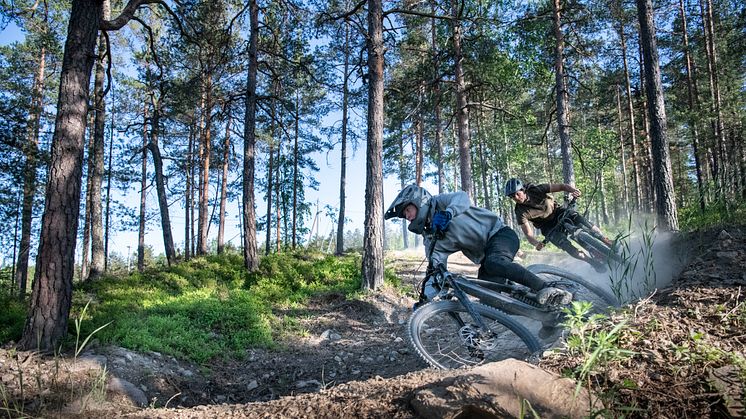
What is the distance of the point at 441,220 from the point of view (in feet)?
13.1

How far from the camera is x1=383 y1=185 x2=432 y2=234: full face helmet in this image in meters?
4.16

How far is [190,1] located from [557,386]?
1190cm

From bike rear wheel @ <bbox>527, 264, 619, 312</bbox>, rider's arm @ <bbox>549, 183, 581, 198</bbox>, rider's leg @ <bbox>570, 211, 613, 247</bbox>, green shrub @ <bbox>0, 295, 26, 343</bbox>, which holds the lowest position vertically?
green shrub @ <bbox>0, 295, 26, 343</bbox>

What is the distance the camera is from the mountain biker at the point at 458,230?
4016 millimetres

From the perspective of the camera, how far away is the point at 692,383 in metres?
1.91

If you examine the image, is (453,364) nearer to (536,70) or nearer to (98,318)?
(98,318)

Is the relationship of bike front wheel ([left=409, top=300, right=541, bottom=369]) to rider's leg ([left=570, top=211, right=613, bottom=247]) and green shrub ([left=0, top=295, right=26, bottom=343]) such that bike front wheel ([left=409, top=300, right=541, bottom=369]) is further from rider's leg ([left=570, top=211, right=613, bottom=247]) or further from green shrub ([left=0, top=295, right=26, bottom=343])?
green shrub ([left=0, top=295, right=26, bottom=343])

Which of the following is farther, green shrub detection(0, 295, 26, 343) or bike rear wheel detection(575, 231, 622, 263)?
bike rear wheel detection(575, 231, 622, 263)

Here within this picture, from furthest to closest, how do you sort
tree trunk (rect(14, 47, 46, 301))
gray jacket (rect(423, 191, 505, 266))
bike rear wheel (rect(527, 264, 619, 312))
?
1. tree trunk (rect(14, 47, 46, 301))
2. bike rear wheel (rect(527, 264, 619, 312))
3. gray jacket (rect(423, 191, 505, 266))

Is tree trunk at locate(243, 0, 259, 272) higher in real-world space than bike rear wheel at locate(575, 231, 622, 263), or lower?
higher

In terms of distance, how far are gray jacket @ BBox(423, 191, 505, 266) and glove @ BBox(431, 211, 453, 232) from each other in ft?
0.19

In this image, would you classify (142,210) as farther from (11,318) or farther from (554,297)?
(554,297)

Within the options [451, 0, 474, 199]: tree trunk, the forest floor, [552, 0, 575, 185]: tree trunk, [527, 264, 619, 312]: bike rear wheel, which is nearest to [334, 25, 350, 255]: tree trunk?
[451, 0, 474, 199]: tree trunk

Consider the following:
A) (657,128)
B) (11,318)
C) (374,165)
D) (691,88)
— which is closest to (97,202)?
(11,318)
